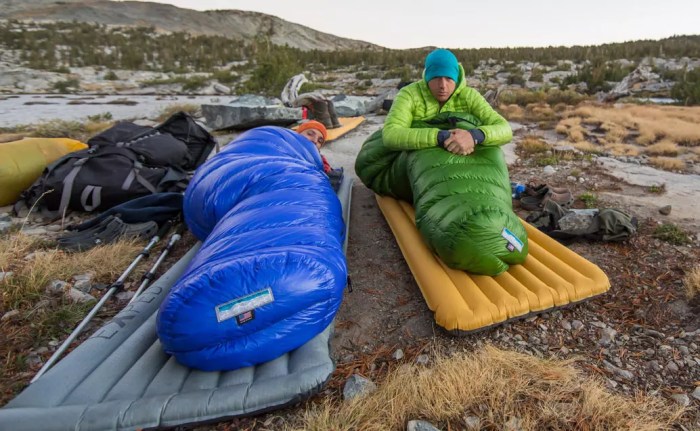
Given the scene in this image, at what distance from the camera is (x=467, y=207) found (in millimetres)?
2422

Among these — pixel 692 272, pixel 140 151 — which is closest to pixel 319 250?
pixel 692 272

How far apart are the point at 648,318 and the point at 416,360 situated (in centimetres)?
147

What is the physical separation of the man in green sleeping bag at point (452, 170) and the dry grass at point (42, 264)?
A: 7.45 ft

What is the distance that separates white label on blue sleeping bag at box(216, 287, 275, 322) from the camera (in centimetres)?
167

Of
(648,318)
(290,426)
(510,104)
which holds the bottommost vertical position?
(290,426)

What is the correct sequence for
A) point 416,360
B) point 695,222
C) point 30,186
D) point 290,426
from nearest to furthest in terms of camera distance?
1. point 290,426
2. point 416,360
3. point 695,222
4. point 30,186

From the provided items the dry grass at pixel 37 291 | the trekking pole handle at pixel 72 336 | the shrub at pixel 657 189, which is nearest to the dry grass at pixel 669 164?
the shrub at pixel 657 189

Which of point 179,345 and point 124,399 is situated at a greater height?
point 179,345

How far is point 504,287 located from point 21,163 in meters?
4.75

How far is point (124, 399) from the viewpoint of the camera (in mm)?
1659

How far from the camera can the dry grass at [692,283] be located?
8.03 ft

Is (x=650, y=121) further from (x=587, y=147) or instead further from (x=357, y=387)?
(x=357, y=387)

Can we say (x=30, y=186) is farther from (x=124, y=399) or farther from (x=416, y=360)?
(x=416, y=360)

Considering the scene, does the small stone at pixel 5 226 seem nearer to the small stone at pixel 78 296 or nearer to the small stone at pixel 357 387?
the small stone at pixel 78 296
